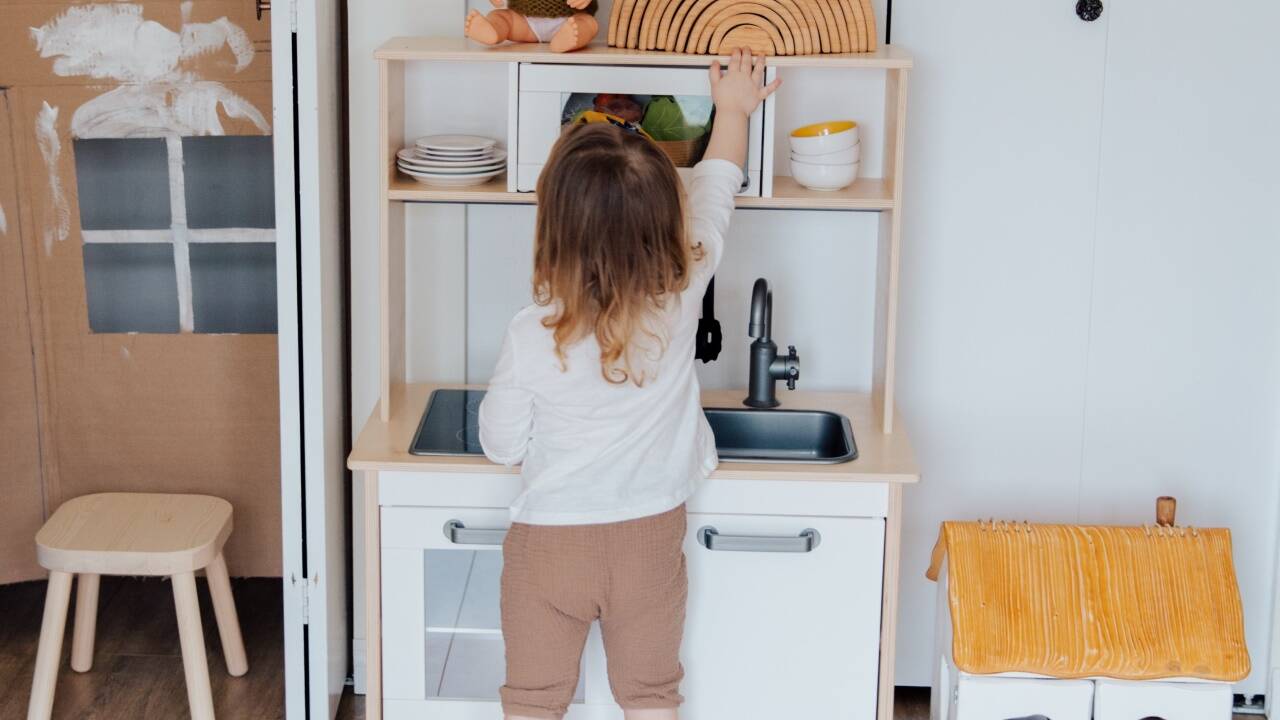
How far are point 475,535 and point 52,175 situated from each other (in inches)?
49.0

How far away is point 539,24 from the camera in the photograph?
248 centimetres

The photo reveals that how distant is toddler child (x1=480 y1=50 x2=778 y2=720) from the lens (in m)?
2.03

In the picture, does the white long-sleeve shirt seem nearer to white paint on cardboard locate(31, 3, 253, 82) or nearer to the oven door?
the oven door

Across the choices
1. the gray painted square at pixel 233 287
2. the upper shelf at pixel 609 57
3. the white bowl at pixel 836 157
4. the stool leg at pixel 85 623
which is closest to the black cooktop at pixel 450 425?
the gray painted square at pixel 233 287

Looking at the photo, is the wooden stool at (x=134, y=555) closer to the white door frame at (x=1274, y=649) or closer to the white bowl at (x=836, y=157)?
the white bowl at (x=836, y=157)

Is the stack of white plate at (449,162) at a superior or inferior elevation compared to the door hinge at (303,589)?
superior

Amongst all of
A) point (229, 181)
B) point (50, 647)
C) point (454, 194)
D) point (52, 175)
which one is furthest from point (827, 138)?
point (50, 647)

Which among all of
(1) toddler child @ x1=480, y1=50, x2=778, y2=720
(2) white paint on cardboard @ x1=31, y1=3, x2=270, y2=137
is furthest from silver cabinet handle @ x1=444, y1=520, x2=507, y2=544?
(2) white paint on cardboard @ x1=31, y1=3, x2=270, y2=137

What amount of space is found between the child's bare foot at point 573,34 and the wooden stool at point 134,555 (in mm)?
1148

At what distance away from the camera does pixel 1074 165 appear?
273cm

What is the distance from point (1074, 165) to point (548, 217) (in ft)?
3.85

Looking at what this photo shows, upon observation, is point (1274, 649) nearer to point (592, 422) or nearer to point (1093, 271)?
point (1093, 271)

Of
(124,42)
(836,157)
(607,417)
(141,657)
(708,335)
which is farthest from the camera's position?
(141,657)

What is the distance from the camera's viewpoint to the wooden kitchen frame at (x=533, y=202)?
93.4 inches
